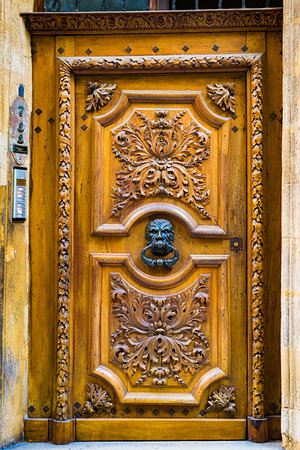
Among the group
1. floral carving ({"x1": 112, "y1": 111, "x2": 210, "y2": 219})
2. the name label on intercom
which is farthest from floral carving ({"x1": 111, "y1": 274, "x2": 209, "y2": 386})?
the name label on intercom

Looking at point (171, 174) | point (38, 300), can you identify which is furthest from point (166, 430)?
point (171, 174)

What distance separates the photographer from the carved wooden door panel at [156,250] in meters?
3.10

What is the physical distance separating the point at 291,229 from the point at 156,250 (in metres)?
0.77

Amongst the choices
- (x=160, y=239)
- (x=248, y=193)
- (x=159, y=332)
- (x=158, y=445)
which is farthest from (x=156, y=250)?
(x=158, y=445)

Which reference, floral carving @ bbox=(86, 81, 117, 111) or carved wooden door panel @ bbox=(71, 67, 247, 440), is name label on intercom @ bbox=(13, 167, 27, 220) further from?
floral carving @ bbox=(86, 81, 117, 111)

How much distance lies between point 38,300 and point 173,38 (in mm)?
1739

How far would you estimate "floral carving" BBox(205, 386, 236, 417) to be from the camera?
3068mm

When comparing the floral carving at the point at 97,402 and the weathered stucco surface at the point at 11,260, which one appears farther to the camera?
the floral carving at the point at 97,402

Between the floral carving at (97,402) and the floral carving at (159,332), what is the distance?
19 centimetres

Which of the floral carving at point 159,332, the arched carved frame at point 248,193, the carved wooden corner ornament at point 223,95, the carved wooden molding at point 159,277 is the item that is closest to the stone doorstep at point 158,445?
the arched carved frame at point 248,193

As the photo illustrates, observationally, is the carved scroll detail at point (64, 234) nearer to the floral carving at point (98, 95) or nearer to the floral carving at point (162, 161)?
the floral carving at point (98, 95)

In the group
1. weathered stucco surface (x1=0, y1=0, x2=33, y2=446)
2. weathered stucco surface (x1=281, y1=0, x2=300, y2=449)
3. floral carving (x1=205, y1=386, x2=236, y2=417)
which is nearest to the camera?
weathered stucco surface (x1=281, y1=0, x2=300, y2=449)

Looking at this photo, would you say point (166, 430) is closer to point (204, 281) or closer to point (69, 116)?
point (204, 281)

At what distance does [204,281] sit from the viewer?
123 inches
